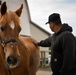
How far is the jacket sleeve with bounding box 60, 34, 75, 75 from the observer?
14.5 feet

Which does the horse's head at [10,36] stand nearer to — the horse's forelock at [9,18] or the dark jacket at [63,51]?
the horse's forelock at [9,18]

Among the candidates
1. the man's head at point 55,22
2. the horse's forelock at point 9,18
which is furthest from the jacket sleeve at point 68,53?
the horse's forelock at point 9,18

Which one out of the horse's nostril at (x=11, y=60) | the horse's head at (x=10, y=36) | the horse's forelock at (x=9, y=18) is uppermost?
the horse's forelock at (x=9, y=18)

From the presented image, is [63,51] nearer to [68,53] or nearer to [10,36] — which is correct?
[68,53]

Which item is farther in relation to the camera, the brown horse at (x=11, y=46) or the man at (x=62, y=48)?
the brown horse at (x=11, y=46)

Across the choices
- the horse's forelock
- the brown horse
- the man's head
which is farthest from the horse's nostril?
the man's head

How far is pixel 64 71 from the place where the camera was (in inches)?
176

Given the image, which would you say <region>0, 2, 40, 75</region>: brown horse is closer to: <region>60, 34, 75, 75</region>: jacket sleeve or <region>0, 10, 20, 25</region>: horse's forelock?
<region>0, 10, 20, 25</region>: horse's forelock

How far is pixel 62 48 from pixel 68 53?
155mm

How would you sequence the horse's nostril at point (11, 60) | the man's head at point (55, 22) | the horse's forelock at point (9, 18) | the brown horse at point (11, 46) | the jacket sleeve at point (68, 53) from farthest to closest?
the horse's forelock at point (9, 18) → the brown horse at point (11, 46) → the horse's nostril at point (11, 60) → the man's head at point (55, 22) → the jacket sleeve at point (68, 53)

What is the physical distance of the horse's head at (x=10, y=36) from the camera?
5.03 metres

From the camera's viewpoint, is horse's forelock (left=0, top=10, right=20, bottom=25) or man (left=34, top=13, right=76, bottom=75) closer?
man (left=34, top=13, right=76, bottom=75)

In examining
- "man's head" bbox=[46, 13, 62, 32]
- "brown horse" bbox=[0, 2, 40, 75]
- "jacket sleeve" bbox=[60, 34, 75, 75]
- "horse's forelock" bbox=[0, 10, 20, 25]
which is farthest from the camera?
"horse's forelock" bbox=[0, 10, 20, 25]

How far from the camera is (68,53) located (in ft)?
14.5
